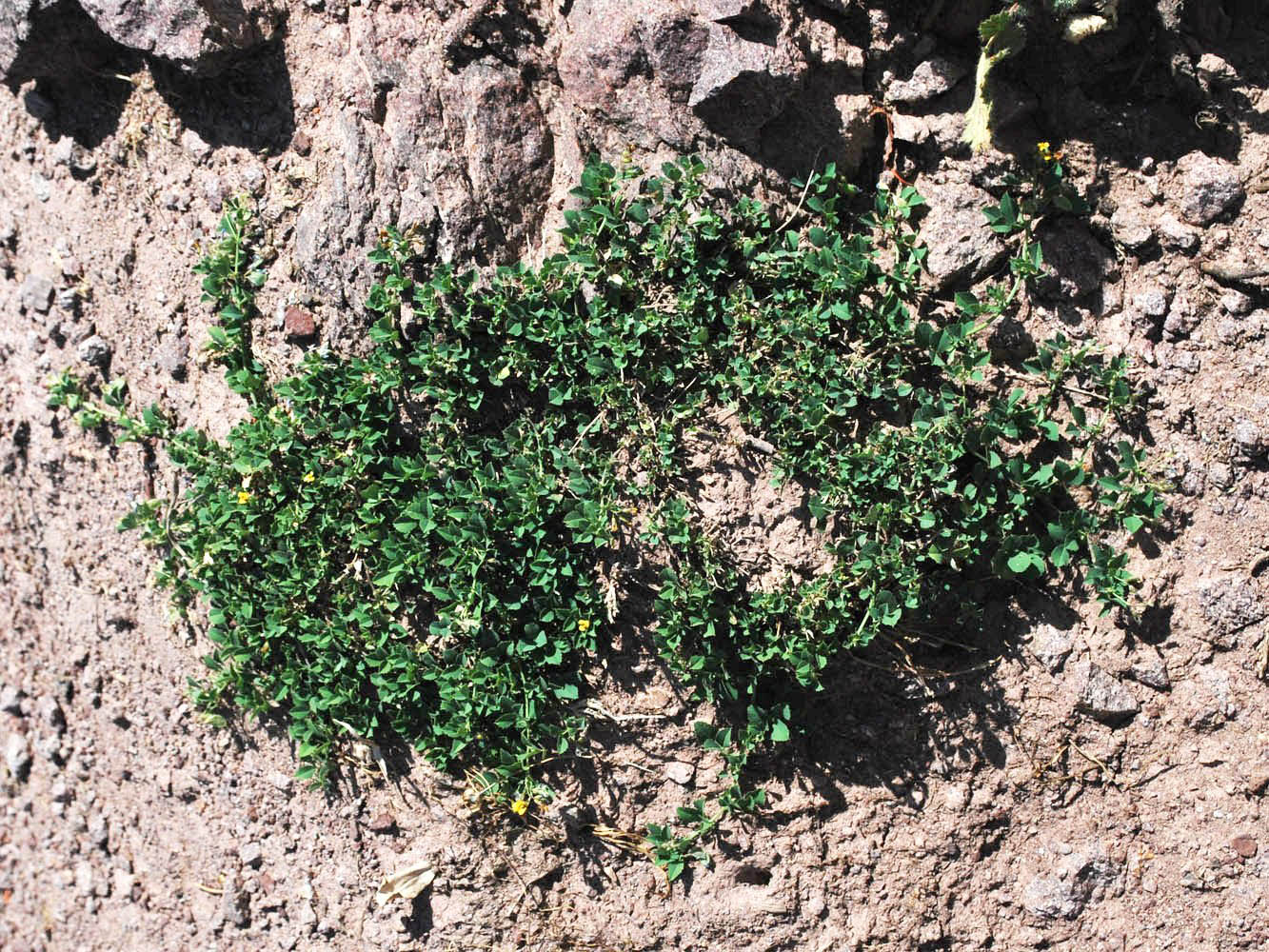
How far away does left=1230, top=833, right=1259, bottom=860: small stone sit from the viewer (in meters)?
3.40

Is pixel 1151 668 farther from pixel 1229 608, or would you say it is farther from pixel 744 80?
pixel 744 80

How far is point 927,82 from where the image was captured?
11.6 feet

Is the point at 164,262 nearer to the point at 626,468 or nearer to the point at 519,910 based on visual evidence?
the point at 626,468

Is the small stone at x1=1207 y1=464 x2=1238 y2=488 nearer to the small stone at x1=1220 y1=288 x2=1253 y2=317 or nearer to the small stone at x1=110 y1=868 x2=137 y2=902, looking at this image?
the small stone at x1=1220 y1=288 x2=1253 y2=317

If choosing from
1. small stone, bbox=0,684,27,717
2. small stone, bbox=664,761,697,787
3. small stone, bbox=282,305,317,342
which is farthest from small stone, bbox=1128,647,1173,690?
small stone, bbox=0,684,27,717

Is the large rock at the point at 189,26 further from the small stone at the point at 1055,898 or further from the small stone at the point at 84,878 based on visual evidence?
the small stone at the point at 1055,898

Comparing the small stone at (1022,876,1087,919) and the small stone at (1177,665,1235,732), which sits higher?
the small stone at (1177,665,1235,732)

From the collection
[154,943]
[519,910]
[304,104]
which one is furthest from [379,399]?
[154,943]

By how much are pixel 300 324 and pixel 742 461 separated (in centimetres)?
171

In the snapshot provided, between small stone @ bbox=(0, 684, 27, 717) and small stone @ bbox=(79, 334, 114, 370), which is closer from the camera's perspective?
small stone @ bbox=(79, 334, 114, 370)

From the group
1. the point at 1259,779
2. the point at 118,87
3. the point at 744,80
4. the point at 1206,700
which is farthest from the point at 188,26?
the point at 1259,779

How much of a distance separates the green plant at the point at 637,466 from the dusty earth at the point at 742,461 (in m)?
0.14

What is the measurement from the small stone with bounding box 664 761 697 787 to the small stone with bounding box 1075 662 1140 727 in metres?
1.35

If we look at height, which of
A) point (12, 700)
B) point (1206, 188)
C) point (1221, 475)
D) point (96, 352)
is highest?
point (1206, 188)
